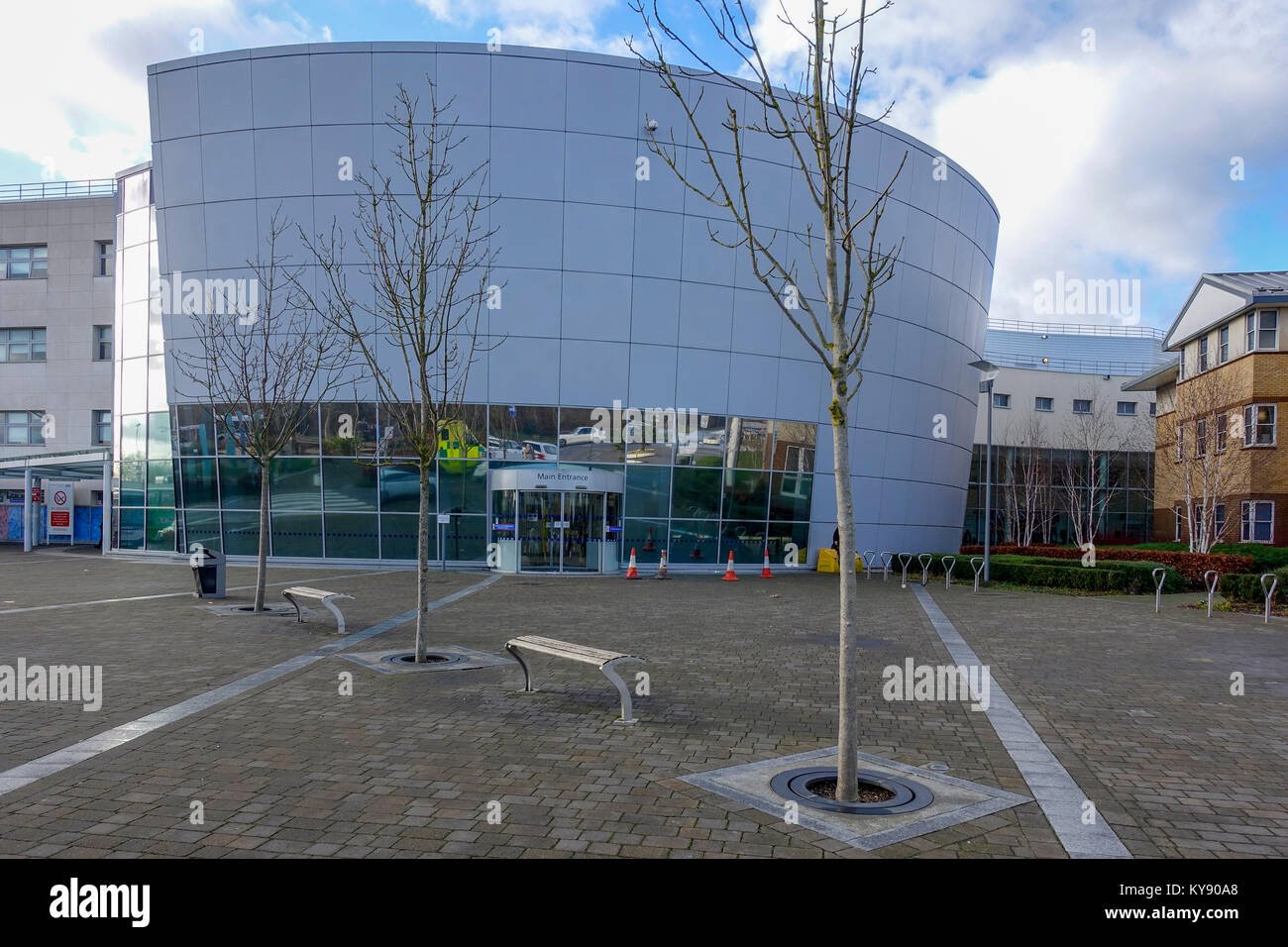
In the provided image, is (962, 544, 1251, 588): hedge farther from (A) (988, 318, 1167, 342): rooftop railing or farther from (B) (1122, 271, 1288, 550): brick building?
(A) (988, 318, 1167, 342): rooftop railing

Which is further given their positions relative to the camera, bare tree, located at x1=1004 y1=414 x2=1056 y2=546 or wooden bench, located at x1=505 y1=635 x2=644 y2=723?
bare tree, located at x1=1004 y1=414 x2=1056 y2=546

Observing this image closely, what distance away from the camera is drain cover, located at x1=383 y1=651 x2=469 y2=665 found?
10391 millimetres

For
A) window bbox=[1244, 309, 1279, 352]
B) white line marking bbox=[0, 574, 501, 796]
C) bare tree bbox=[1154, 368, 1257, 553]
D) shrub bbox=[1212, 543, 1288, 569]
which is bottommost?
white line marking bbox=[0, 574, 501, 796]

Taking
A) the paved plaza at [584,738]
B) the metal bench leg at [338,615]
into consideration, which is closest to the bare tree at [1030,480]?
the paved plaza at [584,738]

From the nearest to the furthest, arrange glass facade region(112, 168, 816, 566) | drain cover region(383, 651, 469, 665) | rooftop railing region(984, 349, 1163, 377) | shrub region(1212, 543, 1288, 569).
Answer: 1. drain cover region(383, 651, 469, 665)
2. shrub region(1212, 543, 1288, 569)
3. glass facade region(112, 168, 816, 566)
4. rooftop railing region(984, 349, 1163, 377)

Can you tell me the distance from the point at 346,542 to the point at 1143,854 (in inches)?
1009

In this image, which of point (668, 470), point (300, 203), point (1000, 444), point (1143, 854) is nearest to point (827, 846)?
point (1143, 854)

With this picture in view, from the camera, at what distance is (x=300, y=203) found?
88.8 ft

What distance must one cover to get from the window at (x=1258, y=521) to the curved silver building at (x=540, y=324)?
1402cm

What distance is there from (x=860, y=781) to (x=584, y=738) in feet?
7.36

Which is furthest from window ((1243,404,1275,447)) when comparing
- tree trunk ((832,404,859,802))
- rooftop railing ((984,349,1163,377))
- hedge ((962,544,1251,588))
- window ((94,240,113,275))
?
window ((94,240,113,275))

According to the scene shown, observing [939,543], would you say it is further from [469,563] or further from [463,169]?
[463,169]

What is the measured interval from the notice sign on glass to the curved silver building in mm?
13606
